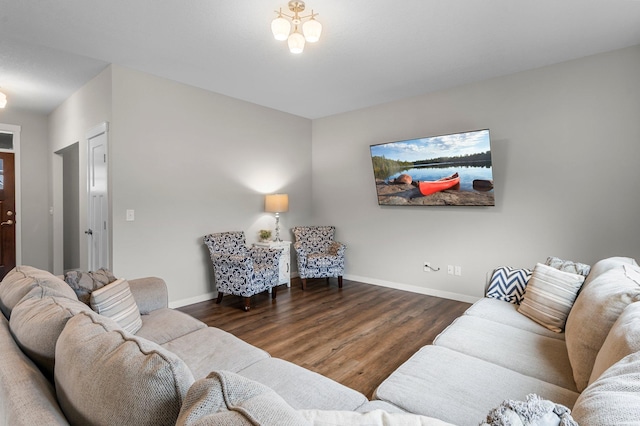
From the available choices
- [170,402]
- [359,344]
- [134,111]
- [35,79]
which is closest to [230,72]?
→ [134,111]

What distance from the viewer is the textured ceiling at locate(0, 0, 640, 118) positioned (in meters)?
2.38

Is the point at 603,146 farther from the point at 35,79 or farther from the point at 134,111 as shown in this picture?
the point at 35,79

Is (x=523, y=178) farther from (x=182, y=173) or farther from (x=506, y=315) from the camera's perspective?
(x=182, y=173)

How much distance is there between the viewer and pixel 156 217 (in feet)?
11.9

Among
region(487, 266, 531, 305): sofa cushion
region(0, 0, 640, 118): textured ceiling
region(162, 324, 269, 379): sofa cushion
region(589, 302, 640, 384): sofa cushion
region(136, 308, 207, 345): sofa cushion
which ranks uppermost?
region(0, 0, 640, 118): textured ceiling

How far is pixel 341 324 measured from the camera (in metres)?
3.29

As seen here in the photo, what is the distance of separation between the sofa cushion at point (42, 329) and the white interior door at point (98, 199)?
2541 mm

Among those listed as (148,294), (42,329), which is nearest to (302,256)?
(148,294)

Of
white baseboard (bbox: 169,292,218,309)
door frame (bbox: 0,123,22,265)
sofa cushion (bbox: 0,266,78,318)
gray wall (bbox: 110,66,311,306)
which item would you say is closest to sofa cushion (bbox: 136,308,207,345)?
sofa cushion (bbox: 0,266,78,318)

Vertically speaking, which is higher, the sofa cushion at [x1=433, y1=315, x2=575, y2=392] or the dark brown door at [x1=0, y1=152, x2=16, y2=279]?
the dark brown door at [x1=0, y1=152, x2=16, y2=279]

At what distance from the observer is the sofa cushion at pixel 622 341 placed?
41.1 inches

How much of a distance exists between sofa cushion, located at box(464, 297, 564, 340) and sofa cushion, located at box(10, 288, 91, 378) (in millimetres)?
2265

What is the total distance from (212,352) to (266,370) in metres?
0.35

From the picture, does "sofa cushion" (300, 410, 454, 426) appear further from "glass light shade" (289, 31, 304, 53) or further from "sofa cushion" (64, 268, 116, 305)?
"glass light shade" (289, 31, 304, 53)
